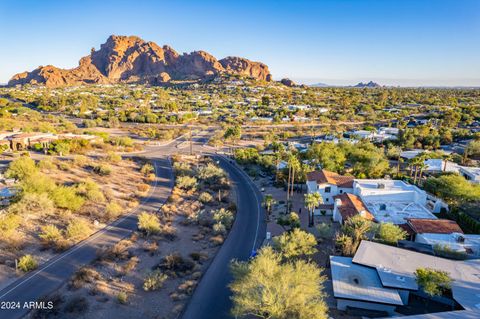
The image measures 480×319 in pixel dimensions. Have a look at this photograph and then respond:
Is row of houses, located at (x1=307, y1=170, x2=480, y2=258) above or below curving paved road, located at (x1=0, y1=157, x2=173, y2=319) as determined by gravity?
above

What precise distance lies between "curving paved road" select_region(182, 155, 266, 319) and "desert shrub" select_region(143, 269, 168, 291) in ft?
7.28

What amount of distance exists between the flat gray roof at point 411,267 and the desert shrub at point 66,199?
24814 millimetres

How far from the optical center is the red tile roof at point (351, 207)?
2549 cm

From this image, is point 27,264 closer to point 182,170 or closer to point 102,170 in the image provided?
point 102,170

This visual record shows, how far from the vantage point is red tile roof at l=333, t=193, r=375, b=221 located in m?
25.5

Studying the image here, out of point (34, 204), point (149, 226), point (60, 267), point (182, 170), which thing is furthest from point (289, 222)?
point (34, 204)

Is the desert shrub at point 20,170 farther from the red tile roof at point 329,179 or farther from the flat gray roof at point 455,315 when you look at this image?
the flat gray roof at point 455,315

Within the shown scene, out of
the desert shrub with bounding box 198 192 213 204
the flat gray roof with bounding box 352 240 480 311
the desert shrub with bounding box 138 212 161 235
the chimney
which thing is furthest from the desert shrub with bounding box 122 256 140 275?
the chimney

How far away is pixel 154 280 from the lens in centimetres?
1758

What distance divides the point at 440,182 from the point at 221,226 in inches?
938

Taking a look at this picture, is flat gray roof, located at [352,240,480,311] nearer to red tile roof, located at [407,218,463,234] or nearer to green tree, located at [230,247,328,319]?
red tile roof, located at [407,218,463,234]

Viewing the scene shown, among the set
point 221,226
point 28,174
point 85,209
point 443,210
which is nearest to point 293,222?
point 221,226

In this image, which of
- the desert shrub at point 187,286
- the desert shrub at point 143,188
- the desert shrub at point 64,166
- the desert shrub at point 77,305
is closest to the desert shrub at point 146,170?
the desert shrub at point 143,188

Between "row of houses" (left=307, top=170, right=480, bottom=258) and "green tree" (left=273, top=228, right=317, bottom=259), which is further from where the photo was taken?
"row of houses" (left=307, top=170, right=480, bottom=258)
